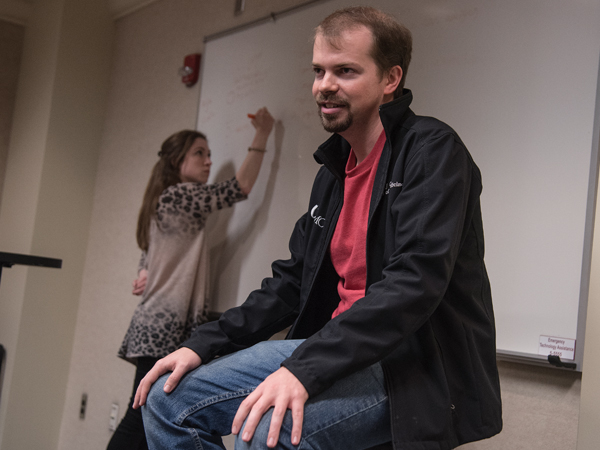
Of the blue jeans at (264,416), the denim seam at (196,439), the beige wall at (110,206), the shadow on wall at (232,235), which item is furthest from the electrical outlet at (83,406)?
the denim seam at (196,439)

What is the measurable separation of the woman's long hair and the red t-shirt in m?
1.38

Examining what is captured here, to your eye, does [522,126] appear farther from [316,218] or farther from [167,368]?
[167,368]

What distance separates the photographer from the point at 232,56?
105 inches

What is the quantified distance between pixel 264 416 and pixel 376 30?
2.86ft

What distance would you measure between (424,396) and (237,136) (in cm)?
184

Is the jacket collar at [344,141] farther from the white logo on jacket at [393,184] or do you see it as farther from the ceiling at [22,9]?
the ceiling at [22,9]

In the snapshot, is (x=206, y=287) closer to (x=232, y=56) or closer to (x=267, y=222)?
(x=267, y=222)

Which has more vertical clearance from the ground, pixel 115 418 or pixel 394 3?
pixel 394 3

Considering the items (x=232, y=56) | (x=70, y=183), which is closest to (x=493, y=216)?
(x=232, y=56)

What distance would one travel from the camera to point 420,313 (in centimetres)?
94

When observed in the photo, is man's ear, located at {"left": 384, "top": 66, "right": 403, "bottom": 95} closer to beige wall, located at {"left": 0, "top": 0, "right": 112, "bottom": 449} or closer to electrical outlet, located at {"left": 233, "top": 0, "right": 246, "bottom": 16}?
electrical outlet, located at {"left": 233, "top": 0, "right": 246, "bottom": 16}

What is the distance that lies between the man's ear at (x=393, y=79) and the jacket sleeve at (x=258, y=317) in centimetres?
43

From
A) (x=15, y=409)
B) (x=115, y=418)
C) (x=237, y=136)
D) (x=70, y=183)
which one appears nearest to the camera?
(x=237, y=136)

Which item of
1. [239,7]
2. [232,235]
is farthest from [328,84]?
[239,7]
